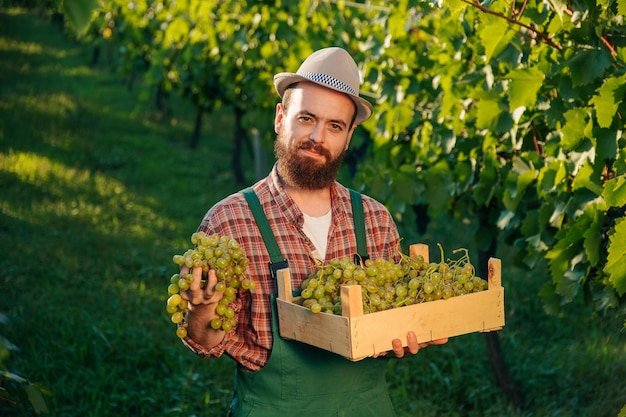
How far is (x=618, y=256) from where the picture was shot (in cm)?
223

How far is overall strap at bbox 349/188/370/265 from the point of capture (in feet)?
8.73

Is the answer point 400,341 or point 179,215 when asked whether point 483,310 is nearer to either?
point 400,341

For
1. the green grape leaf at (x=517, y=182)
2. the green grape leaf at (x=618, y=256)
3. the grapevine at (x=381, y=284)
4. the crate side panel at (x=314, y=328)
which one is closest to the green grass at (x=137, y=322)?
the crate side panel at (x=314, y=328)

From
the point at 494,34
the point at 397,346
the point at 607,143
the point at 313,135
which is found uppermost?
the point at 494,34

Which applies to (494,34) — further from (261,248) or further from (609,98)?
(261,248)

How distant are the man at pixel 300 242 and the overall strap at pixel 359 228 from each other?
1.0 inches

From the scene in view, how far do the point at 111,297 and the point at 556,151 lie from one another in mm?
3775

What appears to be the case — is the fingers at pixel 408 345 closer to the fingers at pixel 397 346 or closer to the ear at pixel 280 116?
the fingers at pixel 397 346

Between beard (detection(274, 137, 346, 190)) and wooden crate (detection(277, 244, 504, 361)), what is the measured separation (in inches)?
17.0

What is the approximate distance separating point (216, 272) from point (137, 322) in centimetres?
358

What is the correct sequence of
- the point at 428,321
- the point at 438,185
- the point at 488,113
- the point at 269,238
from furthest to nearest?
the point at 438,185 < the point at 488,113 < the point at 269,238 < the point at 428,321

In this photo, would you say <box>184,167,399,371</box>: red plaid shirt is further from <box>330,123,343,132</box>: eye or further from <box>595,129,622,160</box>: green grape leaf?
<box>595,129,622,160</box>: green grape leaf

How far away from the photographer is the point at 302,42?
667 cm

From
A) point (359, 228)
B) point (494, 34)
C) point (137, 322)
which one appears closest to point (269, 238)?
point (359, 228)
